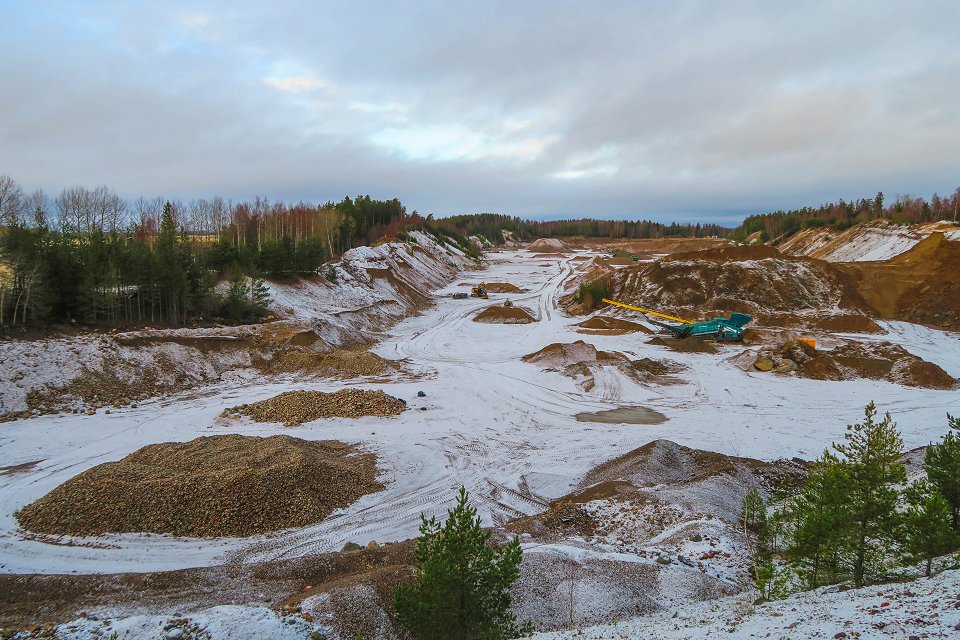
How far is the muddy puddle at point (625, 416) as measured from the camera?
2006 centimetres

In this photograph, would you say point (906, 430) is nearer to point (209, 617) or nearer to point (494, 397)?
point (494, 397)

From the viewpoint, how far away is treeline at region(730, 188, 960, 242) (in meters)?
69.6

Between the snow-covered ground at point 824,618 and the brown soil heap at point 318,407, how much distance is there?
45.6 feet

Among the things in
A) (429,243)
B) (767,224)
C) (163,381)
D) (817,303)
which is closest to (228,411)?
(163,381)

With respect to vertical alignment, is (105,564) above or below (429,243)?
below

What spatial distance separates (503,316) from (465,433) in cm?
2432

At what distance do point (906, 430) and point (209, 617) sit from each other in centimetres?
2253

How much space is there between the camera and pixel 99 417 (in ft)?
63.1

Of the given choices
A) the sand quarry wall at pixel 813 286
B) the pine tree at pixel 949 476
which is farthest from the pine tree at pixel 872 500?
the sand quarry wall at pixel 813 286

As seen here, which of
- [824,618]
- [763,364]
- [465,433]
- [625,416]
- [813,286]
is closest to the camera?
[824,618]

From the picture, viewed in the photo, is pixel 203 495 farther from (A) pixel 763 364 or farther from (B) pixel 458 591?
(A) pixel 763 364

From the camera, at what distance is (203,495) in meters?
12.1

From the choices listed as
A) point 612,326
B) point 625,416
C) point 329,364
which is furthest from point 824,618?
point 612,326

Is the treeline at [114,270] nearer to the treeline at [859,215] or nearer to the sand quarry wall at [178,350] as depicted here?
the sand quarry wall at [178,350]
